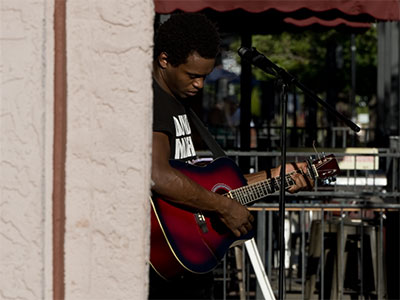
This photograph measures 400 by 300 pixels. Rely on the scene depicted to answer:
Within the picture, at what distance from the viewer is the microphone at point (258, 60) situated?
4.00 metres

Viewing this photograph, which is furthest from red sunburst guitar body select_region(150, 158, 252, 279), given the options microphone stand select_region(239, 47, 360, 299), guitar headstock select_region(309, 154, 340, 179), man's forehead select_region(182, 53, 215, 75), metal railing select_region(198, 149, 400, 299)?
metal railing select_region(198, 149, 400, 299)

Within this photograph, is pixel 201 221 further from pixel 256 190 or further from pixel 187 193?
pixel 256 190

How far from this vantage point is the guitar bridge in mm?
3885

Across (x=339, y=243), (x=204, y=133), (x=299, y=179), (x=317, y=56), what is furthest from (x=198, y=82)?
(x=317, y=56)

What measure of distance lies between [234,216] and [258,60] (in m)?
0.78

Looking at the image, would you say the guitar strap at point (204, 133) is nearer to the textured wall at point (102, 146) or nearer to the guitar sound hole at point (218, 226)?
the guitar sound hole at point (218, 226)

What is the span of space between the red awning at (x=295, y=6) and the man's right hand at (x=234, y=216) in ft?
10.4
